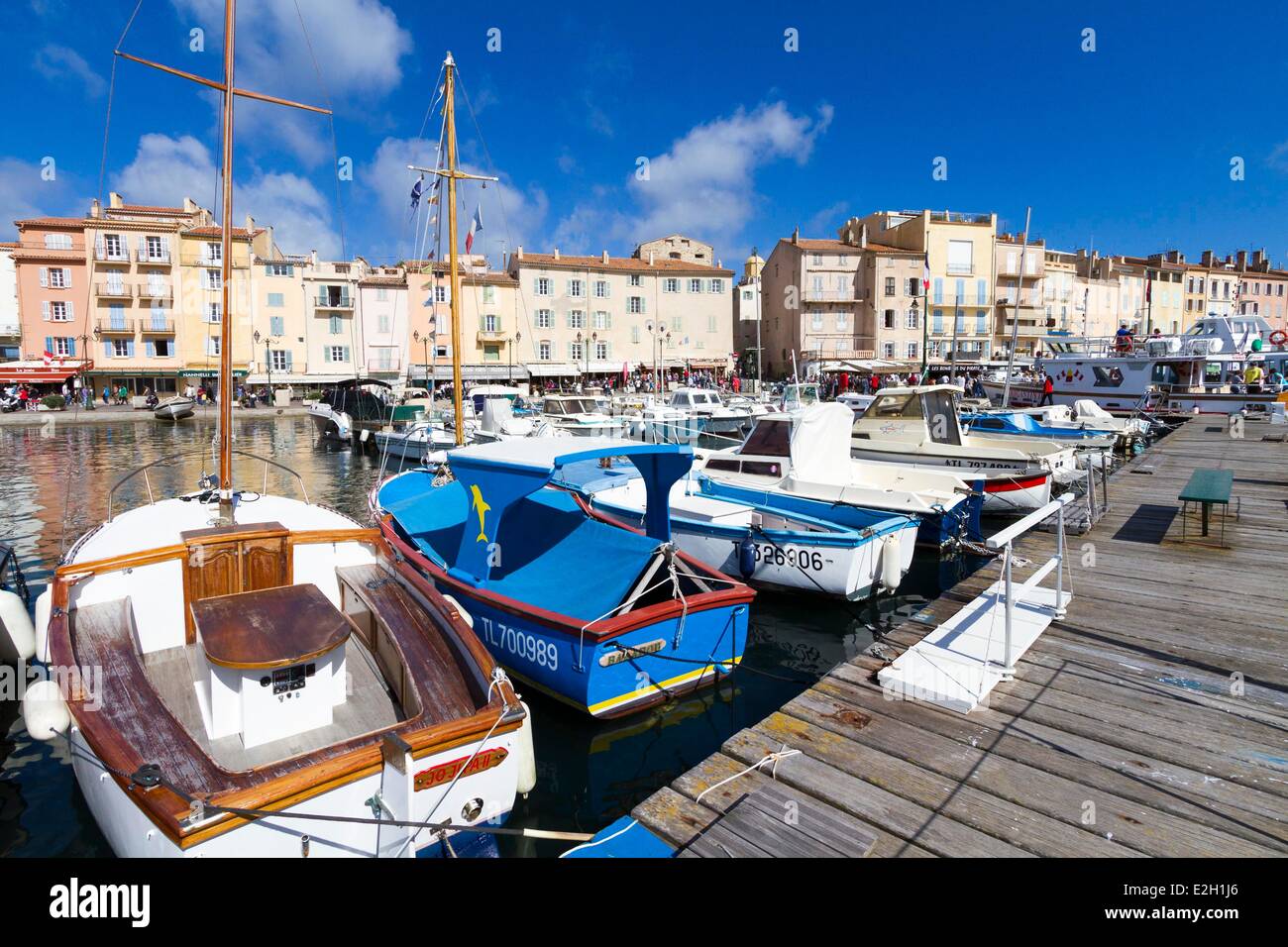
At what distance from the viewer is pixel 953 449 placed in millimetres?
19672

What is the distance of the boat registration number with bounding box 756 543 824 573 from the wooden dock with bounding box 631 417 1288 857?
11.9ft

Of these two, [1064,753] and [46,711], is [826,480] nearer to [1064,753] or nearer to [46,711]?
[1064,753]

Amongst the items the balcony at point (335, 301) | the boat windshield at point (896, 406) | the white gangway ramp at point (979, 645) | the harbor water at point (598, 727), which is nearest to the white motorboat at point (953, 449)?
the boat windshield at point (896, 406)

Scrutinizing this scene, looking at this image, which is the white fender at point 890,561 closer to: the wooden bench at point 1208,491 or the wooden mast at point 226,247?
the wooden bench at point 1208,491

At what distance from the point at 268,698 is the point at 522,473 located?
3.55 meters

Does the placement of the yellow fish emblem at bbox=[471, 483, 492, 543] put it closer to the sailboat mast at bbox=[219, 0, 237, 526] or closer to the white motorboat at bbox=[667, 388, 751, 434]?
the sailboat mast at bbox=[219, 0, 237, 526]

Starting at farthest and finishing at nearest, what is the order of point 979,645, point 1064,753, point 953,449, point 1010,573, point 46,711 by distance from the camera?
1. point 953,449
2. point 979,645
3. point 1010,573
4. point 46,711
5. point 1064,753

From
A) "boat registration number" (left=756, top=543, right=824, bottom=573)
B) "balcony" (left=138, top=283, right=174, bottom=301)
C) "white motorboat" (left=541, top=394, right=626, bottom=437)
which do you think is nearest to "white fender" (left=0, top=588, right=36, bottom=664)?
"boat registration number" (left=756, top=543, right=824, bottom=573)

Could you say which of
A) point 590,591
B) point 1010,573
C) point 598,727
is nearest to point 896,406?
point 590,591

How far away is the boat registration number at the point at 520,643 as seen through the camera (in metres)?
8.30

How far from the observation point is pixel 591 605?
28.2 feet

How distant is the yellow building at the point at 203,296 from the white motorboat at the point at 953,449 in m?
54.2
